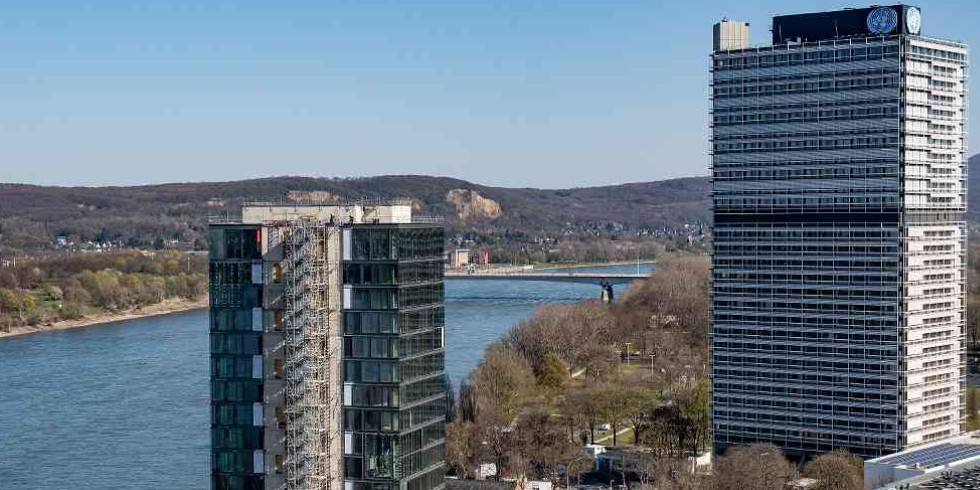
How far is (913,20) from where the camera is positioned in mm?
49344

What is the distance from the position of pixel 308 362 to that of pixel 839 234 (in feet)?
90.1

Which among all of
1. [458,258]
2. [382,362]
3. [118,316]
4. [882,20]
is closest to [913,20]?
[882,20]

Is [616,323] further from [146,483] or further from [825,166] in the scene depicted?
[146,483]

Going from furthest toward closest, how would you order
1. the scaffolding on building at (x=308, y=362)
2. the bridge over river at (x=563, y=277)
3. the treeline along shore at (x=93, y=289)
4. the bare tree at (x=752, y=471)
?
1. the bridge over river at (x=563, y=277)
2. the treeline along shore at (x=93, y=289)
3. the bare tree at (x=752, y=471)
4. the scaffolding on building at (x=308, y=362)

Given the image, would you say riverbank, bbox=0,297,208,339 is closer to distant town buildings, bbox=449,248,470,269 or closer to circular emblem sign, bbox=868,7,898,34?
distant town buildings, bbox=449,248,470,269

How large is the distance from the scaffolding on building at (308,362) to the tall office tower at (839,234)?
27.0 metres

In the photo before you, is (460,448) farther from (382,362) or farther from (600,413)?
(382,362)

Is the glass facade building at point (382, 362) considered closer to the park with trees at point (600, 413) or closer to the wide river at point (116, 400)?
the park with trees at point (600, 413)

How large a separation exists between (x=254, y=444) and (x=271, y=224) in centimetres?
399

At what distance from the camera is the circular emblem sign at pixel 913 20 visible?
4903 centimetres

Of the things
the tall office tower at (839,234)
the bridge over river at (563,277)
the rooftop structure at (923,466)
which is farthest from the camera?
the bridge over river at (563,277)

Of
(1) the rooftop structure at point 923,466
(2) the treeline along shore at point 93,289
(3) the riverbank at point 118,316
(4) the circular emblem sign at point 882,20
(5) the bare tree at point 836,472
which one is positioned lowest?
(5) the bare tree at point 836,472

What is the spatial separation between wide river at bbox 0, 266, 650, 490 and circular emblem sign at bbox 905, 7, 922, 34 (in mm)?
26948

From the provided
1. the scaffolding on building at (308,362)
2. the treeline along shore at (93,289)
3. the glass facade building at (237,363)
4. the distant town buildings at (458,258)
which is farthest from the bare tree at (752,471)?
the distant town buildings at (458,258)
